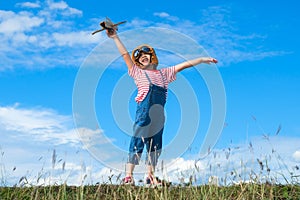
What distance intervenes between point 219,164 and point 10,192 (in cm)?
274

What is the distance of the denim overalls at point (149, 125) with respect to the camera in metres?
6.97

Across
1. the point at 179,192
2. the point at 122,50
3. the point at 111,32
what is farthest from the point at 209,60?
the point at 179,192

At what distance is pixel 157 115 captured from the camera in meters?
7.07

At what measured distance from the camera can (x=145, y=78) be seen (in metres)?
7.18

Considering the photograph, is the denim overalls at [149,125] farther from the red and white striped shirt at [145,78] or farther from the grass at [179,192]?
the grass at [179,192]

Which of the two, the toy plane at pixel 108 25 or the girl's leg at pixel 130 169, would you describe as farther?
the toy plane at pixel 108 25

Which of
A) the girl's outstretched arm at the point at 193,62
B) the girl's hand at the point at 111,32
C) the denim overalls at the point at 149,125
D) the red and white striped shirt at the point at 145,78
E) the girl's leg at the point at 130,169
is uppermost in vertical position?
the girl's hand at the point at 111,32

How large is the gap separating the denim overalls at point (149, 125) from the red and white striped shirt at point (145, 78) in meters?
0.08

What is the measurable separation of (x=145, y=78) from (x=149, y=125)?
73cm

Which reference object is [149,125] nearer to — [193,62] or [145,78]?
[145,78]

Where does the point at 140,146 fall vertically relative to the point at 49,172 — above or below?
above

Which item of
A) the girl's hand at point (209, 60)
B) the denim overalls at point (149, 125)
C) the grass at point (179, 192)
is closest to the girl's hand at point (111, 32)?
the denim overalls at point (149, 125)

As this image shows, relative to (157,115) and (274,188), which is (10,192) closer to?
(157,115)

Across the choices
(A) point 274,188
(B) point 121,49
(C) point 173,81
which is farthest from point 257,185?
(B) point 121,49
